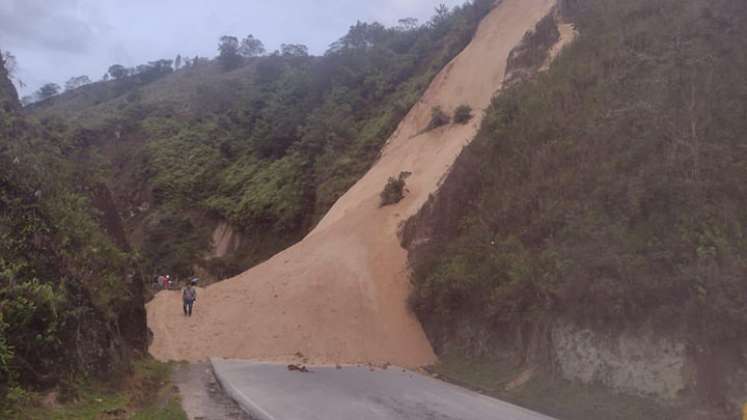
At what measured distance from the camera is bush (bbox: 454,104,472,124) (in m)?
31.0

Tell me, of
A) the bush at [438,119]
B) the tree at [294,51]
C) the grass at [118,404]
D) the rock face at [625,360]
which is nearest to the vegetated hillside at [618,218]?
the rock face at [625,360]

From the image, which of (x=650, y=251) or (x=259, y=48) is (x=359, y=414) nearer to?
(x=650, y=251)

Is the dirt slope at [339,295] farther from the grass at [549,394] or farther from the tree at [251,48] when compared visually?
the tree at [251,48]

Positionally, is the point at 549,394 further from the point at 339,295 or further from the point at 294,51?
the point at 294,51

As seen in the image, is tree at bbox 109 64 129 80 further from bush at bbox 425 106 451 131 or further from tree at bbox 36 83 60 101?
bush at bbox 425 106 451 131

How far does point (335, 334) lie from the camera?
20.7m

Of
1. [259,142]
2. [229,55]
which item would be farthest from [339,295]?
[229,55]

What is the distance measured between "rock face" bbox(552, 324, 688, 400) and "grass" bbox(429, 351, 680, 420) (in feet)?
0.67

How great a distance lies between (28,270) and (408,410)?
5883 millimetres

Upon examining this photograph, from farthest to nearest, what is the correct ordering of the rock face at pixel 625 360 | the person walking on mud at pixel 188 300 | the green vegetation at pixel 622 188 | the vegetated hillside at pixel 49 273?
the person walking on mud at pixel 188 300 < the green vegetation at pixel 622 188 < the rock face at pixel 625 360 < the vegetated hillside at pixel 49 273

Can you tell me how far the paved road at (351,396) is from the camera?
36.4 ft

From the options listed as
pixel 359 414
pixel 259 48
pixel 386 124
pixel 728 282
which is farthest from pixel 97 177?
pixel 259 48

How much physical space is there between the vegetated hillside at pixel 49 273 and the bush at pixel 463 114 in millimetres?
18262

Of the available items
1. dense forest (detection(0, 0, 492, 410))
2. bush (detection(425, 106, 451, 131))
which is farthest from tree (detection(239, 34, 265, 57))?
bush (detection(425, 106, 451, 131))
